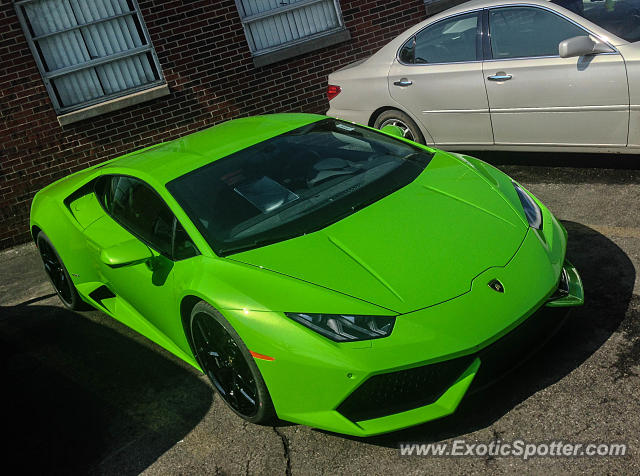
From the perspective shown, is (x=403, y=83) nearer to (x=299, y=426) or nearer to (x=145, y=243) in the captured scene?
(x=145, y=243)

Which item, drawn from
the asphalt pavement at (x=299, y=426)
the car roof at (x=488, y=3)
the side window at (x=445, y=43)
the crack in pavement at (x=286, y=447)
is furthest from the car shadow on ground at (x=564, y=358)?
the side window at (x=445, y=43)

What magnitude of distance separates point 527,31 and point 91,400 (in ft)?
14.5

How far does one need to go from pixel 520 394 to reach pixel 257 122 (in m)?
2.65

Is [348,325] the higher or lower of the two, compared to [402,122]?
higher

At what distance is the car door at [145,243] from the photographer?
14.2ft

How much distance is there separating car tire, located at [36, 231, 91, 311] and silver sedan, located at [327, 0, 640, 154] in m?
3.29

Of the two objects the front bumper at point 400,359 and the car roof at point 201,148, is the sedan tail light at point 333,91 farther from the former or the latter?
the front bumper at point 400,359

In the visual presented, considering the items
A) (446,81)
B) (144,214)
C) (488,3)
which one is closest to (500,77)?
(446,81)

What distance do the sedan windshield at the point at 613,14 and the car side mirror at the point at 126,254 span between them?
388 cm

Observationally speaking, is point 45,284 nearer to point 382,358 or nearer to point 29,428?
point 29,428

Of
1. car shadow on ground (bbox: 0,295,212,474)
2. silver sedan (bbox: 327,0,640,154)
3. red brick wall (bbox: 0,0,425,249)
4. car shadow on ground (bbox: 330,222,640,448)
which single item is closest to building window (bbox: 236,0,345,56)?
red brick wall (bbox: 0,0,425,249)

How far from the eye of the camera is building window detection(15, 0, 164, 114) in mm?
9102

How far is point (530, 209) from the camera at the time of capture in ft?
14.4

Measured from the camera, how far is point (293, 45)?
10.1 meters
